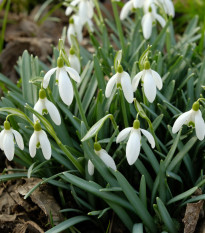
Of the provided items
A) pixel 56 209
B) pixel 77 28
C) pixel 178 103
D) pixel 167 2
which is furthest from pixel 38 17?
pixel 56 209

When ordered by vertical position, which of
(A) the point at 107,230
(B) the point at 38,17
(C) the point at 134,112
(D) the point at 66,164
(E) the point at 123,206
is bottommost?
(A) the point at 107,230

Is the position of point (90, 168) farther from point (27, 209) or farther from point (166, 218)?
point (27, 209)

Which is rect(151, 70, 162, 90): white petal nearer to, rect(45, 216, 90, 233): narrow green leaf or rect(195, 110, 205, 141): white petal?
rect(195, 110, 205, 141): white petal

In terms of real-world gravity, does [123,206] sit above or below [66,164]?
below

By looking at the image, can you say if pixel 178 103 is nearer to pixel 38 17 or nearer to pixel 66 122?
pixel 66 122

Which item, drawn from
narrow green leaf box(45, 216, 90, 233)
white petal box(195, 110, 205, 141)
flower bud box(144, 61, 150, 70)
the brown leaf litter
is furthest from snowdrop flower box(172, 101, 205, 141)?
the brown leaf litter

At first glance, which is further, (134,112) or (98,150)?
(134,112)

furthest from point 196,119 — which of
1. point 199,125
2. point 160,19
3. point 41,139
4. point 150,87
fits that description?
point 160,19

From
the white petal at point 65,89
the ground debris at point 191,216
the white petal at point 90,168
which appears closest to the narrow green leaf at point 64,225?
the white petal at point 90,168
